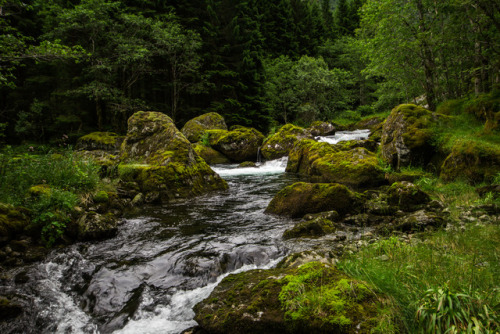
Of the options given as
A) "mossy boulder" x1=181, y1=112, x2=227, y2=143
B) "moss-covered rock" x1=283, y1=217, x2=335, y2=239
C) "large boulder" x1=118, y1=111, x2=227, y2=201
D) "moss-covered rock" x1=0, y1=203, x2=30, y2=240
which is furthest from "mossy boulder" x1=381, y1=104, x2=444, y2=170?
"mossy boulder" x1=181, y1=112, x2=227, y2=143

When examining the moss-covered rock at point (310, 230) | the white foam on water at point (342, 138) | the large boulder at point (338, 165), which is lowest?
the moss-covered rock at point (310, 230)

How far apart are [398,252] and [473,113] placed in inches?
374

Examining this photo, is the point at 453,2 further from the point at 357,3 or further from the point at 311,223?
the point at 357,3

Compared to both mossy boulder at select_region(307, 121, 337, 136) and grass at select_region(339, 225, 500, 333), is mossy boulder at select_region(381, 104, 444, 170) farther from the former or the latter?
mossy boulder at select_region(307, 121, 337, 136)

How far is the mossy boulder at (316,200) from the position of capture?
273 inches

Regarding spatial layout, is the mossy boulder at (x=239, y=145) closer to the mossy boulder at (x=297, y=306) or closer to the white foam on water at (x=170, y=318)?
the white foam on water at (x=170, y=318)

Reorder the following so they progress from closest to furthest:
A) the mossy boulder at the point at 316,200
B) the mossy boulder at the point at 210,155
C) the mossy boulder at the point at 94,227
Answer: the mossy boulder at the point at 94,227
the mossy boulder at the point at 316,200
the mossy boulder at the point at 210,155

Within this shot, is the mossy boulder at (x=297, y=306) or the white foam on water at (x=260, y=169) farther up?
the mossy boulder at (x=297, y=306)

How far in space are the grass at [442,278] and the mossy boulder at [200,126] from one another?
19049 mm

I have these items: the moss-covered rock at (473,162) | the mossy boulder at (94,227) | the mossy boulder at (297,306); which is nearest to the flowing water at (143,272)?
the mossy boulder at (94,227)

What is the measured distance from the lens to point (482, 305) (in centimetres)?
195

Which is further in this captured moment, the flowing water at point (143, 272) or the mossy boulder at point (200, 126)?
the mossy boulder at point (200, 126)

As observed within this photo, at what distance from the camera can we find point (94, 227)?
5.62 m

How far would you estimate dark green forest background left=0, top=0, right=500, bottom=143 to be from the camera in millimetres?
12062
